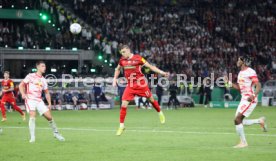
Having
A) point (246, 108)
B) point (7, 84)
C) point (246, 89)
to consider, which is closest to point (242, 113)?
point (246, 108)

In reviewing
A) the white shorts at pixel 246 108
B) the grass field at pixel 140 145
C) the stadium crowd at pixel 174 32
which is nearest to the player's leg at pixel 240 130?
the white shorts at pixel 246 108

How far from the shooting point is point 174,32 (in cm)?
5866

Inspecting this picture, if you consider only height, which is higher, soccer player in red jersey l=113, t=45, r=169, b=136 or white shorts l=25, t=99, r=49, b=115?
soccer player in red jersey l=113, t=45, r=169, b=136

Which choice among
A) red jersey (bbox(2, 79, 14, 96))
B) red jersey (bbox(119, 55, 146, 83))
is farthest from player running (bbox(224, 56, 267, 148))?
red jersey (bbox(2, 79, 14, 96))

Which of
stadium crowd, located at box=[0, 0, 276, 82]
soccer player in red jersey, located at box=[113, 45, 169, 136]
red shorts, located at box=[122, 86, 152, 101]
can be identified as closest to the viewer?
soccer player in red jersey, located at box=[113, 45, 169, 136]

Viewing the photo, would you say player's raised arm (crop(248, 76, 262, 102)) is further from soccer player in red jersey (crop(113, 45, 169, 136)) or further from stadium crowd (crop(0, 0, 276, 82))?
stadium crowd (crop(0, 0, 276, 82))

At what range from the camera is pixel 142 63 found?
21875mm

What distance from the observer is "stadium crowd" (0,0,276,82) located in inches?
2083

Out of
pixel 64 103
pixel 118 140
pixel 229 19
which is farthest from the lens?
pixel 229 19

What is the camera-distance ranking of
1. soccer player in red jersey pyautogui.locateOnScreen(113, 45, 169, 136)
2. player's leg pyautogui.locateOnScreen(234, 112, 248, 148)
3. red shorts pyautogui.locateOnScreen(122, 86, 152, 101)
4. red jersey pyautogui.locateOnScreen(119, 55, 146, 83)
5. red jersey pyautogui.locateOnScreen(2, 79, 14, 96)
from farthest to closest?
red jersey pyautogui.locateOnScreen(2, 79, 14, 96) < red shorts pyautogui.locateOnScreen(122, 86, 152, 101) < red jersey pyautogui.locateOnScreen(119, 55, 146, 83) < soccer player in red jersey pyautogui.locateOnScreen(113, 45, 169, 136) < player's leg pyautogui.locateOnScreen(234, 112, 248, 148)

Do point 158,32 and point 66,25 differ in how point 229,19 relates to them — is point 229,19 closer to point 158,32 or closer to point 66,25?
point 158,32

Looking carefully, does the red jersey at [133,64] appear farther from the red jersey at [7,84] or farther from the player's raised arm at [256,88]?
the red jersey at [7,84]

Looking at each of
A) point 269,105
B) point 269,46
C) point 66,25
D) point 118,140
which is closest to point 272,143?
point 118,140

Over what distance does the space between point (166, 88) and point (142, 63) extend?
29.0m
